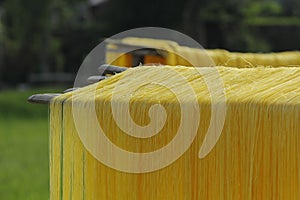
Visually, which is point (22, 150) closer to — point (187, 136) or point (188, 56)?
point (188, 56)

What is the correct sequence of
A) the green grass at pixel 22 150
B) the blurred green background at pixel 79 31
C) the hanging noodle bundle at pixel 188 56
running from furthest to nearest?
the blurred green background at pixel 79 31
the green grass at pixel 22 150
the hanging noodle bundle at pixel 188 56

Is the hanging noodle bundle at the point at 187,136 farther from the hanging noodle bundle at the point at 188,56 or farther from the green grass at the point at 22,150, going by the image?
the green grass at the point at 22,150

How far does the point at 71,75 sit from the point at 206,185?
821 inches

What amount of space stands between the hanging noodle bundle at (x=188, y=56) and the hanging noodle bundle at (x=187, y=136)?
686mm

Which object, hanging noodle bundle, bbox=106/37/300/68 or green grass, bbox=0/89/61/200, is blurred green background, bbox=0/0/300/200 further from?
hanging noodle bundle, bbox=106/37/300/68

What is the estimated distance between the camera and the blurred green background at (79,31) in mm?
19766

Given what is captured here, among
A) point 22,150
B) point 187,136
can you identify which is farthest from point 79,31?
point 187,136

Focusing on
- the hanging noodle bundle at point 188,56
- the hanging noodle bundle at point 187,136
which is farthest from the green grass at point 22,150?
the hanging noodle bundle at point 187,136

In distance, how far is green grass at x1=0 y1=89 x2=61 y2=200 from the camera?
792 cm

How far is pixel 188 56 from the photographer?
2.59 metres

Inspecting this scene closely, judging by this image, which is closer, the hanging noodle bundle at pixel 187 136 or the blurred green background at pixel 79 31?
the hanging noodle bundle at pixel 187 136

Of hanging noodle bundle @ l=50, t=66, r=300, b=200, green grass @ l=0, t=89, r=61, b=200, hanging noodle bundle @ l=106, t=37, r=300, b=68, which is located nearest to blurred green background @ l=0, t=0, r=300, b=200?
green grass @ l=0, t=89, r=61, b=200

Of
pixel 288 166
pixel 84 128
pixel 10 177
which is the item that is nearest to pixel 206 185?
pixel 288 166

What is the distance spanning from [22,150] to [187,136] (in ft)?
32.6
